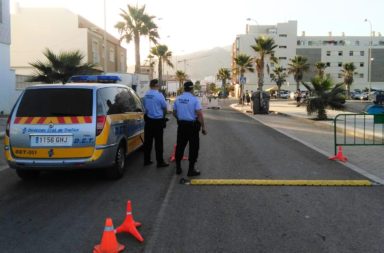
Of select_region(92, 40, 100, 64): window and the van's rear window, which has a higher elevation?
select_region(92, 40, 100, 64): window

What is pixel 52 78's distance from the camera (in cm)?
2108

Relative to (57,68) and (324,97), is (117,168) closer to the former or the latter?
(57,68)

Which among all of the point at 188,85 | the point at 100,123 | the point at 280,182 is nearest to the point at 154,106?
the point at 188,85

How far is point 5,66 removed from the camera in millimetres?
25203

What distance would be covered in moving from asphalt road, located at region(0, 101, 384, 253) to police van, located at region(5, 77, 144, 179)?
0.48 m

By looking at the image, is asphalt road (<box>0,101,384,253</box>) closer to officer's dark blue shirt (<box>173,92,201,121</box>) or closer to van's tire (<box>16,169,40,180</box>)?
van's tire (<box>16,169,40,180</box>)

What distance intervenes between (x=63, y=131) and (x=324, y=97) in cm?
1761

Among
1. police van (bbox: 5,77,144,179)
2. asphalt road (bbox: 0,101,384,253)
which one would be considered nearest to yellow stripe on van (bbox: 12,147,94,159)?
police van (bbox: 5,77,144,179)

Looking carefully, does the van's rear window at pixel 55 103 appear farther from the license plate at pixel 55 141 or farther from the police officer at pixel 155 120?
the police officer at pixel 155 120

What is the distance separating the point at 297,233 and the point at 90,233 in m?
2.34

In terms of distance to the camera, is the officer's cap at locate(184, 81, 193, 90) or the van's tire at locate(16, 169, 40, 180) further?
the officer's cap at locate(184, 81, 193, 90)

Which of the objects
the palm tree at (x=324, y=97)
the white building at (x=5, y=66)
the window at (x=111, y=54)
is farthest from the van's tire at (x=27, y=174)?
the window at (x=111, y=54)

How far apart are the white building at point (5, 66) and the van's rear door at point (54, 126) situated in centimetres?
1893

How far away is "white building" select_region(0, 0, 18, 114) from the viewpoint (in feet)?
81.3
